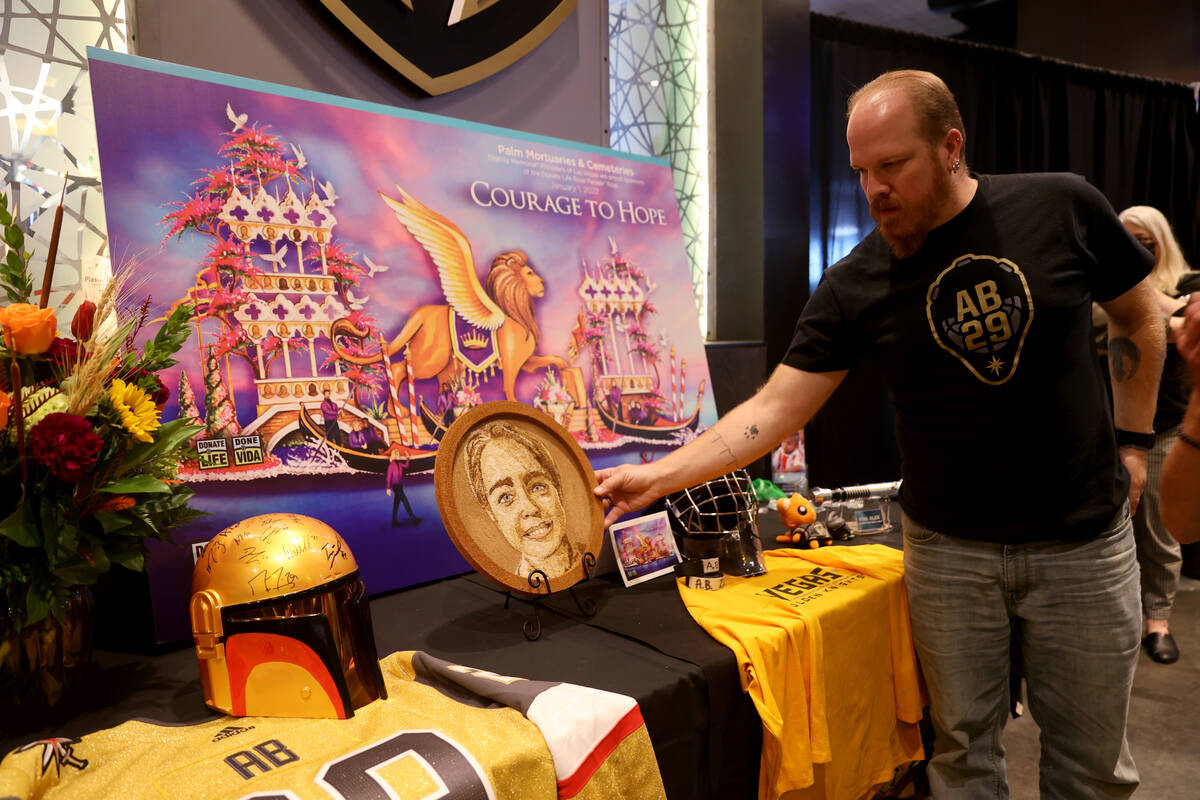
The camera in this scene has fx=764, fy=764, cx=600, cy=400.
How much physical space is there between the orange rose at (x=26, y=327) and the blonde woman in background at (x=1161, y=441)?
11.5 ft

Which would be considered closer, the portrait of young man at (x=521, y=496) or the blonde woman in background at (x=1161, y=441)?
the portrait of young man at (x=521, y=496)

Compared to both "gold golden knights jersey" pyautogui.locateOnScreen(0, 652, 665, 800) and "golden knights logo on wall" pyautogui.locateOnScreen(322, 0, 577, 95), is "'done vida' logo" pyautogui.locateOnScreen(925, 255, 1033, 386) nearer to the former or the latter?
"gold golden knights jersey" pyautogui.locateOnScreen(0, 652, 665, 800)

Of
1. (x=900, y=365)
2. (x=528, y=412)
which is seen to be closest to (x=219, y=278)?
(x=528, y=412)

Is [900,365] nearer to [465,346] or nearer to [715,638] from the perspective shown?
[715,638]

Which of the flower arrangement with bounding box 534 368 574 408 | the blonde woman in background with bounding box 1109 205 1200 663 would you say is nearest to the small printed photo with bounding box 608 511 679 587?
the flower arrangement with bounding box 534 368 574 408

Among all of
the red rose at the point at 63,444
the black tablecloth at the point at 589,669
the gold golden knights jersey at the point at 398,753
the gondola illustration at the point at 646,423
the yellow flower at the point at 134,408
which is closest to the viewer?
the gold golden knights jersey at the point at 398,753

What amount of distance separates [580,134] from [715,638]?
72.2 inches

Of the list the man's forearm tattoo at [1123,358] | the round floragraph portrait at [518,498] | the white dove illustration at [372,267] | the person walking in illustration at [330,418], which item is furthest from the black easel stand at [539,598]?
the man's forearm tattoo at [1123,358]

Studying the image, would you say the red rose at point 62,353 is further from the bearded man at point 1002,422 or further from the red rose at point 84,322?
the bearded man at point 1002,422

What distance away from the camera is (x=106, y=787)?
0.91 meters

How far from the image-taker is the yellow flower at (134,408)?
1.12m

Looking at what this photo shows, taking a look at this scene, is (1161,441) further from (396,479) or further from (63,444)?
(63,444)

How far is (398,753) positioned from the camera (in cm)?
99

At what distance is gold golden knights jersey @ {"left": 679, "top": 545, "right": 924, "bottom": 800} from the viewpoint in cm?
142
